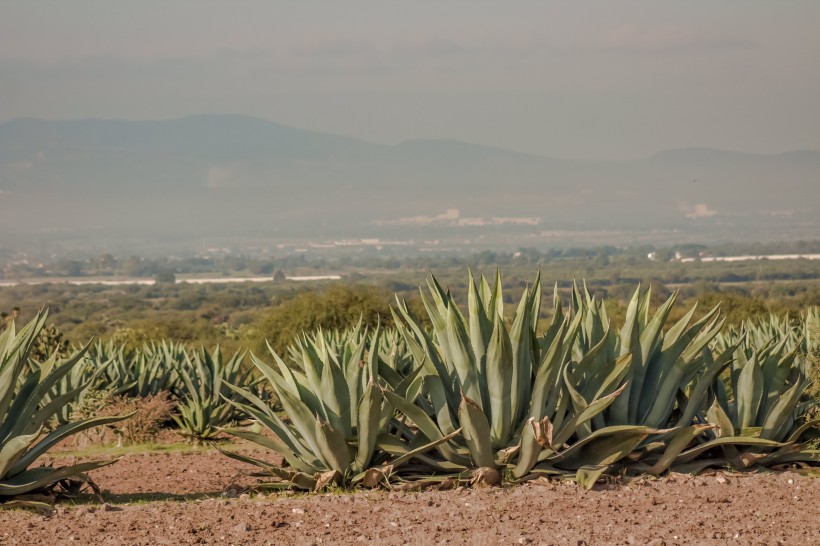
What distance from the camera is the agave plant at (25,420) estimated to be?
7477 mm

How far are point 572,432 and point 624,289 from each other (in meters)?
94.0

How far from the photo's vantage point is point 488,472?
25.2 feet

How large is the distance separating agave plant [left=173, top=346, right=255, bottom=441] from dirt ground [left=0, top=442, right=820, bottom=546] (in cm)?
671

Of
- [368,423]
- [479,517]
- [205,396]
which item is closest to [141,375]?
[205,396]

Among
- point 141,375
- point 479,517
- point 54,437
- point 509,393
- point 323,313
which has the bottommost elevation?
point 323,313

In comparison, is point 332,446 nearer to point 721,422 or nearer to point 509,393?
point 509,393

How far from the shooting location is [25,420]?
7.88m

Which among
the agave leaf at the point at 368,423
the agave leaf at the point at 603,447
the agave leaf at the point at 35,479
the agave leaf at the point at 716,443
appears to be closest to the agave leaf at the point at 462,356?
the agave leaf at the point at 368,423

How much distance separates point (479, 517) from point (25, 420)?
3.18m

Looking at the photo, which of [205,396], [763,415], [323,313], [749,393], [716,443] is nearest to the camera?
[716,443]

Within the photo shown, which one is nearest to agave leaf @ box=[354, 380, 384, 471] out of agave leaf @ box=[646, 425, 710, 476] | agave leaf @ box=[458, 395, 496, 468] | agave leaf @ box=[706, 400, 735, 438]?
agave leaf @ box=[458, 395, 496, 468]

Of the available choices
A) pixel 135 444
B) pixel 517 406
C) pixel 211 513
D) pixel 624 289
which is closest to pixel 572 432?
pixel 517 406

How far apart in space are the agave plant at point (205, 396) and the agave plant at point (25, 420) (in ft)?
19.7

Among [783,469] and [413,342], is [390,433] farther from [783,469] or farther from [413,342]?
[783,469]
